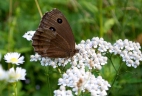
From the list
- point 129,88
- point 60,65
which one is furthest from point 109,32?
point 60,65

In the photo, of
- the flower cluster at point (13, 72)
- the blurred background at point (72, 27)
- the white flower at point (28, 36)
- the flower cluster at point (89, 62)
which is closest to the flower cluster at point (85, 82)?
the flower cluster at point (89, 62)

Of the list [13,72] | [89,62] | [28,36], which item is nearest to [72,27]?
[28,36]

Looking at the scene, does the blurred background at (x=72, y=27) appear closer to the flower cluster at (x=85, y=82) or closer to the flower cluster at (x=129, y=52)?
the flower cluster at (x=129, y=52)

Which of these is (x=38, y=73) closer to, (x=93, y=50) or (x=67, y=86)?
(x=93, y=50)

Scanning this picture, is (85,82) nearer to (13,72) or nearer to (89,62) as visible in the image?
(89,62)

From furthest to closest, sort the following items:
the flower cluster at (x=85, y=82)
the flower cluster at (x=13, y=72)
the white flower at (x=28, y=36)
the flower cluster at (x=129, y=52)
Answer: the white flower at (x=28, y=36)
the flower cluster at (x=129, y=52)
the flower cluster at (x=85, y=82)
the flower cluster at (x=13, y=72)

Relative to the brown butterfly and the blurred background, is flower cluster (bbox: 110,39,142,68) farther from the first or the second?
the blurred background
